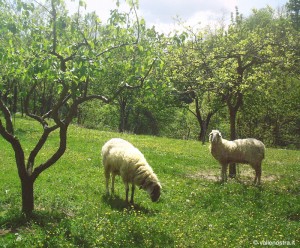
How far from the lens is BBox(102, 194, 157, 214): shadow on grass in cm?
1199

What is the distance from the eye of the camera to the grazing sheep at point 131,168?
1234 centimetres

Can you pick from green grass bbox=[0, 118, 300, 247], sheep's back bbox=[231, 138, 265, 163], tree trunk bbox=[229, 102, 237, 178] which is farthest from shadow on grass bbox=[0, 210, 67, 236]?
tree trunk bbox=[229, 102, 237, 178]

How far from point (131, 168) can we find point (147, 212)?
1.77 metres

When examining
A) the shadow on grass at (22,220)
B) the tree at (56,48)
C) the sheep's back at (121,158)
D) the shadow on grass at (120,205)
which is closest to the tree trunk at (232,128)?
the sheep's back at (121,158)

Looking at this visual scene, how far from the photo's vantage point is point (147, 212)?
1184 centimetres

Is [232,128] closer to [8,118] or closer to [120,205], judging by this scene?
[120,205]

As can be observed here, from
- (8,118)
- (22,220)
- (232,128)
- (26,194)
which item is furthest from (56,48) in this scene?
(232,128)

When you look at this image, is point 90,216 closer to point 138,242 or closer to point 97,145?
point 138,242

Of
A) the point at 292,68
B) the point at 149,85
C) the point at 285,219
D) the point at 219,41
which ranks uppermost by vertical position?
the point at 219,41

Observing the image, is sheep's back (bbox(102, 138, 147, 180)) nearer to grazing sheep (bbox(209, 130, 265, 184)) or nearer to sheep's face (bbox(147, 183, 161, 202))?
sheep's face (bbox(147, 183, 161, 202))

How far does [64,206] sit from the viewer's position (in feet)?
37.7

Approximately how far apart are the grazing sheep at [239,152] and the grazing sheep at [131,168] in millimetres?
5780

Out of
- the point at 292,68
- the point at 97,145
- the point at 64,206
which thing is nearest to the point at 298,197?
the point at 292,68

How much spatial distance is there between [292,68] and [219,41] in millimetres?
4585
